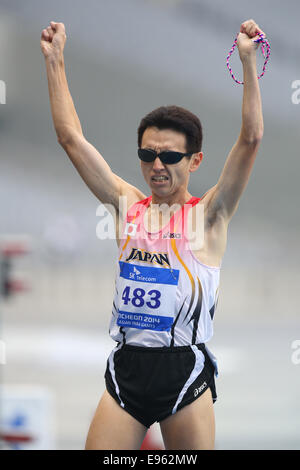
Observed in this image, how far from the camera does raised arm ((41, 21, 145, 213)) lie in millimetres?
3916

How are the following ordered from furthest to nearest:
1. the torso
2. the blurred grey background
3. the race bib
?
the blurred grey background < the torso < the race bib

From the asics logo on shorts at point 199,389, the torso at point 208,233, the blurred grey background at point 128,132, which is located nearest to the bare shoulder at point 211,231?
the torso at point 208,233

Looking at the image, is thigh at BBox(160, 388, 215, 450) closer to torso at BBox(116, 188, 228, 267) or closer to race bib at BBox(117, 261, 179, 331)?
race bib at BBox(117, 261, 179, 331)

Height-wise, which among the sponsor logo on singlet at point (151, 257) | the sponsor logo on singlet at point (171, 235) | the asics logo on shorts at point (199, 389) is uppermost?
the sponsor logo on singlet at point (171, 235)

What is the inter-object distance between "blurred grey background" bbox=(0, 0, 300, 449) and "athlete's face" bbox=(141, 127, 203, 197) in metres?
10.4

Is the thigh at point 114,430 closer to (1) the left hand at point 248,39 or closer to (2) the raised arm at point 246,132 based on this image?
(2) the raised arm at point 246,132

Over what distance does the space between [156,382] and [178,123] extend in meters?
1.21

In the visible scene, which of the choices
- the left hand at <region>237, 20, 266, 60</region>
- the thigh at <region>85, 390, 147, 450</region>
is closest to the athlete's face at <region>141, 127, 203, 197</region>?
the left hand at <region>237, 20, 266, 60</region>

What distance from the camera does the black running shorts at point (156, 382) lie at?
12.0 feet

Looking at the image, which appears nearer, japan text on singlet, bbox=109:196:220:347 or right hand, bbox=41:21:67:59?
japan text on singlet, bbox=109:196:220:347

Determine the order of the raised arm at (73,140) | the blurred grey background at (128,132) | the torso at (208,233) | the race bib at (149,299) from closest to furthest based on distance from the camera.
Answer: the race bib at (149,299) < the torso at (208,233) < the raised arm at (73,140) < the blurred grey background at (128,132)

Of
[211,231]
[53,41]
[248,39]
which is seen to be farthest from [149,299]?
[53,41]

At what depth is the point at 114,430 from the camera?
359cm

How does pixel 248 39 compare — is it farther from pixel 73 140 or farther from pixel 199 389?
pixel 199 389
